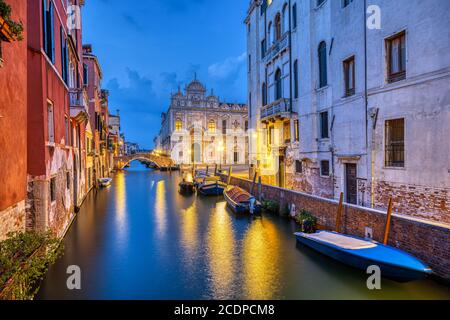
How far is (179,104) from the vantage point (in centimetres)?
4709

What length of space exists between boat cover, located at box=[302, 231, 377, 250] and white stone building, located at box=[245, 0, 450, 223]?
7.56 feet

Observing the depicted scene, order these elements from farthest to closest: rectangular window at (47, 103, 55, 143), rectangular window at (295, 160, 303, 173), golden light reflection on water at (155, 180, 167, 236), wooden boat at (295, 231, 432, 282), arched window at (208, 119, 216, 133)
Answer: arched window at (208, 119, 216, 133) < rectangular window at (295, 160, 303, 173) < golden light reflection on water at (155, 180, 167, 236) < rectangular window at (47, 103, 55, 143) < wooden boat at (295, 231, 432, 282)

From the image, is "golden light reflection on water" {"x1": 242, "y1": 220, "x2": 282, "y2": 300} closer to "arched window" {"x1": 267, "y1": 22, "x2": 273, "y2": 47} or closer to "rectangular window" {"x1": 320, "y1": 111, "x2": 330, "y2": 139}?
"rectangular window" {"x1": 320, "y1": 111, "x2": 330, "y2": 139}

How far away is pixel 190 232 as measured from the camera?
11562mm

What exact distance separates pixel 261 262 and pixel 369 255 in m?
2.67

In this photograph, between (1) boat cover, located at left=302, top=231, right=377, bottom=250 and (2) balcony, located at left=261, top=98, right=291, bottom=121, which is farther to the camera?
(2) balcony, located at left=261, top=98, right=291, bottom=121

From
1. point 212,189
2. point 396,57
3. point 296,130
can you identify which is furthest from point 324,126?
point 212,189

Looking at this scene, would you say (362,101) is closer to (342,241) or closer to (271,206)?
(342,241)

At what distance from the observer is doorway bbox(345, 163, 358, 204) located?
36.9 ft

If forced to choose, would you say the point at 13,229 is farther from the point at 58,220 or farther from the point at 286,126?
the point at 286,126

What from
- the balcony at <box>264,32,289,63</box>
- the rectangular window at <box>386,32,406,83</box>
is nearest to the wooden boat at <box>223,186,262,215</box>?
the rectangular window at <box>386,32,406,83</box>

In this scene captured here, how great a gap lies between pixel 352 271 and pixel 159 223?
8.29 m

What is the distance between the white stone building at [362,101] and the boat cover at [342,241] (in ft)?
7.56

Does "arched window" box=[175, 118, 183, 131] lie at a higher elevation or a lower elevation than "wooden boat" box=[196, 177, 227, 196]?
higher
